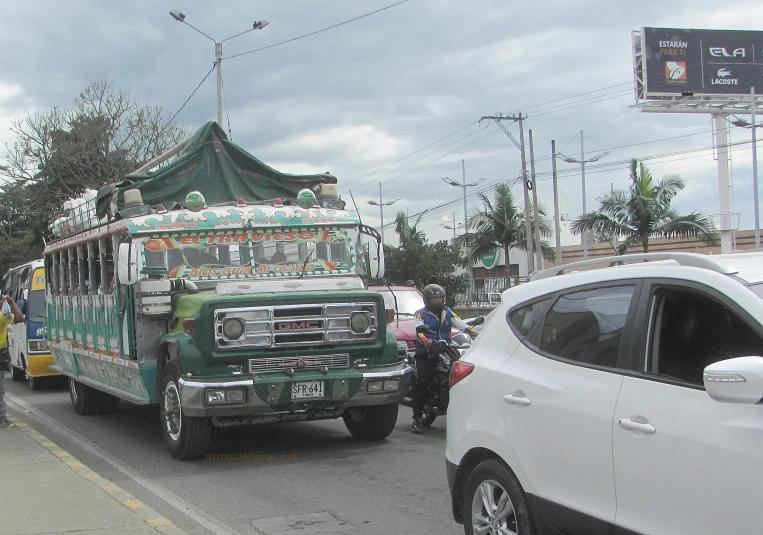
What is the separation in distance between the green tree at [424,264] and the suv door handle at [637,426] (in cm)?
2932

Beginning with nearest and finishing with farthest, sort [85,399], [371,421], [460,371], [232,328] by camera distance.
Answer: [460,371]
[232,328]
[371,421]
[85,399]

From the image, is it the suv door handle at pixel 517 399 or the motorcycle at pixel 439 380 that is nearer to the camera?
the suv door handle at pixel 517 399

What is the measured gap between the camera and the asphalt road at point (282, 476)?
668 cm

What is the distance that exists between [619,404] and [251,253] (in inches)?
260

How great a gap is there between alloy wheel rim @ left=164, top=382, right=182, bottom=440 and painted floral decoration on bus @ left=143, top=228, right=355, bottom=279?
138 centimetres

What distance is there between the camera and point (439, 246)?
117 ft

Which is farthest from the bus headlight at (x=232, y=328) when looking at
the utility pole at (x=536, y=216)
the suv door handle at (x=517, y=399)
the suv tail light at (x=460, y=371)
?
the utility pole at (x=536, y=216)

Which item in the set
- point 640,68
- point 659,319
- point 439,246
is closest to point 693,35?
point 640,68

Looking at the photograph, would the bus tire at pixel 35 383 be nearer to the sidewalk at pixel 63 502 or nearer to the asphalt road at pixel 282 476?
the asphalt road at pixel 282 476

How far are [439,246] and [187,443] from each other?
2728 centimetres

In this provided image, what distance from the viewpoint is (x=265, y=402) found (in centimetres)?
863

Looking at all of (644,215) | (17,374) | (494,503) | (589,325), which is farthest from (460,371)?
(644,215)

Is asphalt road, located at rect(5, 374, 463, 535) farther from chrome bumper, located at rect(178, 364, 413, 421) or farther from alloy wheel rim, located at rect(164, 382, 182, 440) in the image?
chrome bumper, located at rect(178, 364, 413, 421)

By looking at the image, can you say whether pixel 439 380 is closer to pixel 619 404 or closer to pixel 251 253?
pixel 251 253
